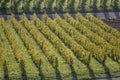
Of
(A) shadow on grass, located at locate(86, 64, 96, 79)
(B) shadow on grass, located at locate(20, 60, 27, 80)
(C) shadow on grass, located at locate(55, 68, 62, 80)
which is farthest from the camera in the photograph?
(A) shadow on grass, located at locate(86, 64, 96, 79)

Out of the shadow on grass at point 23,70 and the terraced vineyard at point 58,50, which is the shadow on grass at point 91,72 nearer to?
the terraced vineyard at point 58,50

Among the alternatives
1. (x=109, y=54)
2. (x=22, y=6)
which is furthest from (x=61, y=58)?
(x=22, y=6)

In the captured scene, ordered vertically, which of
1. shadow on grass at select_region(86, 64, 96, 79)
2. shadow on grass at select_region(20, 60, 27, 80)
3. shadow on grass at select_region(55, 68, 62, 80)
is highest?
shadow on grass at select_region(20, 60, 27, 80)

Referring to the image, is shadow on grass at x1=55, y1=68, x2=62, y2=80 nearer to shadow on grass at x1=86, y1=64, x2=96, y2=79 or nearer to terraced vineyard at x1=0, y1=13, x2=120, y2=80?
terraced vineyard at x1=0, y1=13, x2=120, y2=80

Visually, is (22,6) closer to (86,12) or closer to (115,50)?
(86,12)

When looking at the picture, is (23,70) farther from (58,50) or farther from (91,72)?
(91,72)

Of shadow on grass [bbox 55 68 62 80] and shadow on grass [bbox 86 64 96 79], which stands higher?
shadow on grass [bbox 55 68 62 80]

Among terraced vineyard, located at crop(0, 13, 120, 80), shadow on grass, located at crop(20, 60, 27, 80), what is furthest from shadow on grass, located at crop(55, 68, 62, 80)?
shadow on grass, located at crop(20, 60, 27, 80)

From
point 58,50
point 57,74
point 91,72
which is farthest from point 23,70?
point 91,72

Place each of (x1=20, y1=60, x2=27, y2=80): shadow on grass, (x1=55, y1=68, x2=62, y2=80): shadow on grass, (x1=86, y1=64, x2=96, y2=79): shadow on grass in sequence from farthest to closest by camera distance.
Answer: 1. (x1=86, y1=64, x2=96, y2=79): shadow on grass
2. (x1=55, y1=68, x2=62, y2=80): shadow on grass
3. (x1=20, y1=60, x2=27, y2=80): shadow on grass
